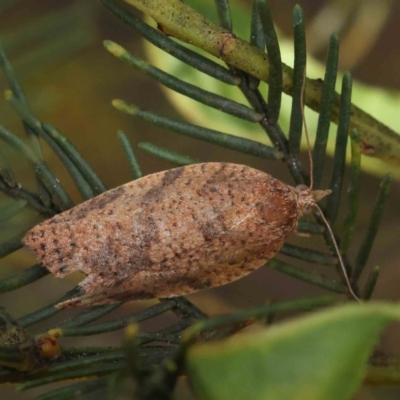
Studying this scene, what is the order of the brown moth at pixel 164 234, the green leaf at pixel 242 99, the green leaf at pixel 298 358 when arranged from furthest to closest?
the green leaf at pixel 242 99 < the brown moth at pixel 164 234 < the green leaf at pixel 298 358

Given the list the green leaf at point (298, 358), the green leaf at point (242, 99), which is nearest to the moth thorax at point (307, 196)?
the green leaf at point (242, 99)

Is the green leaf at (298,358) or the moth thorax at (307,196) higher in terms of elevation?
the green leaf at (298,358)

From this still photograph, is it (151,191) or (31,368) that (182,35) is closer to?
(151,191)

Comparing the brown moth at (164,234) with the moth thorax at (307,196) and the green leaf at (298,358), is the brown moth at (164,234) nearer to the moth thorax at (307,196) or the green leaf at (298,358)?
the moth thorax at (307,196)

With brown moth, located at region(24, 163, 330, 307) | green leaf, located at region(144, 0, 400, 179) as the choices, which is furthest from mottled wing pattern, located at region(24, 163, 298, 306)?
green leaf, located at region(144, 0, 400, 179)

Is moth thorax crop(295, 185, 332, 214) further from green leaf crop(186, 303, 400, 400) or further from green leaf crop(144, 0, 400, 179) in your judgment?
green leaf crop(186, 303, 400, 400)

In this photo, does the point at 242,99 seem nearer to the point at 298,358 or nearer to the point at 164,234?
the point at 164,234

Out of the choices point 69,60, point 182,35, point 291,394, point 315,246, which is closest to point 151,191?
point 182,35
